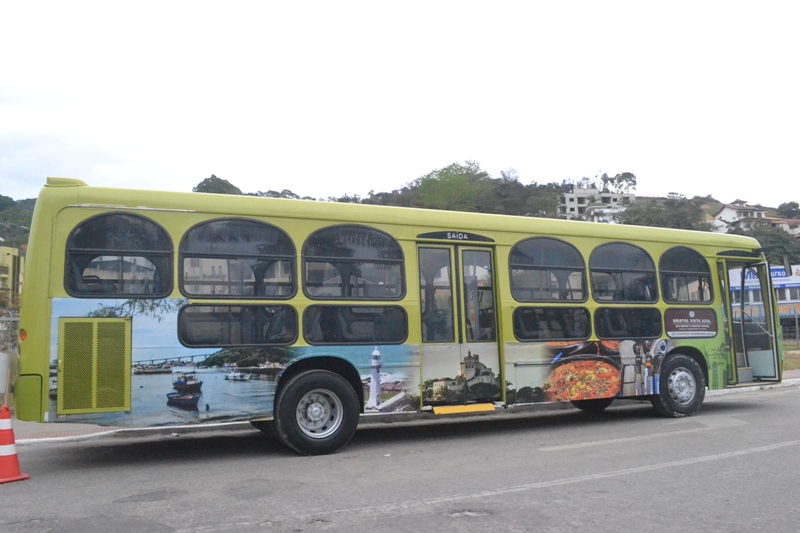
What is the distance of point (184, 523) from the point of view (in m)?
5.31

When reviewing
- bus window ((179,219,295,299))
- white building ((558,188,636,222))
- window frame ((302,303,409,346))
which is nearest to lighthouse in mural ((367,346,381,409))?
window frame ((302,303,409,346))

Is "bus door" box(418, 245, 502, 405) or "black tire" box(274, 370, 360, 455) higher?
"bus door" box(418, 245, 502, 405)

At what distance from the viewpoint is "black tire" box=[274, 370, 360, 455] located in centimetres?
828

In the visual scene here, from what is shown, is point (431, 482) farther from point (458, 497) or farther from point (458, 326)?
point (458, 326)

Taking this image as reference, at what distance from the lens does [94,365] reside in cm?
746

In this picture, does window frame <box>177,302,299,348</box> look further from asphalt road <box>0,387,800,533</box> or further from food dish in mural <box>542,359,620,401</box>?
food dish in mural <box>542,359,620,401</box>

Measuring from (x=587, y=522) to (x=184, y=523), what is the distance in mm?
3129

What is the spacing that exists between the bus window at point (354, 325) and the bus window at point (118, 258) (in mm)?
1804

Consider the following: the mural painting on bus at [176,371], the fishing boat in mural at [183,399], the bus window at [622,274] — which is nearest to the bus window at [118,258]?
the mural painting on bus at [176,371]

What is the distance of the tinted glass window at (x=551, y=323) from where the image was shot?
10062 mm

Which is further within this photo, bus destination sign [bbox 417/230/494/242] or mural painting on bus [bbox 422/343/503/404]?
bus destination sign [bbox 417/230/494/242]

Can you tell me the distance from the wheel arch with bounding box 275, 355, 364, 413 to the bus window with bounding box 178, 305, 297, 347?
363mm

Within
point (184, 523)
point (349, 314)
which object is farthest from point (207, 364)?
point (184, 523)

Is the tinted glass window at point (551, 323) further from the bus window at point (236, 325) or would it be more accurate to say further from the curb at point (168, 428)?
the bus window at point (236, 325)
